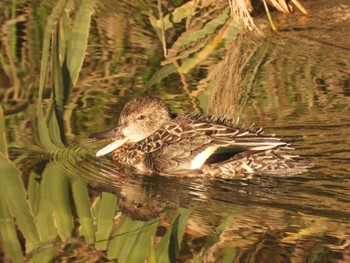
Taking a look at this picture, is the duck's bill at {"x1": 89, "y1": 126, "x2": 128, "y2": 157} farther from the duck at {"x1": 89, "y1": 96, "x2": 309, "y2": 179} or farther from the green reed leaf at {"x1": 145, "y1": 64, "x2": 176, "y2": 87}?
the green reed leaf at {"x1": 145, "y1": 64, "x2": 176, "y2": 87}

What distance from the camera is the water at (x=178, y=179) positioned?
5406 millimetres

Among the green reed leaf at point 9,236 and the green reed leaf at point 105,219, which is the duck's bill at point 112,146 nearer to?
the green reed leaf at point 105,219

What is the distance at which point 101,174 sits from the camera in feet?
22.5

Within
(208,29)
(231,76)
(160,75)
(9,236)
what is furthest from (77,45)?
(208,29)

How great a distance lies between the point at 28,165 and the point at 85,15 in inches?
51.5

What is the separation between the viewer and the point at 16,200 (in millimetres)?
5645

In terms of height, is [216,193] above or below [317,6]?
below

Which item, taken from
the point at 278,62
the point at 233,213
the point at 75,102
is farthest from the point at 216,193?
the point at 278,62

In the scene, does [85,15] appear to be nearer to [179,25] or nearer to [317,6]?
[179,25]

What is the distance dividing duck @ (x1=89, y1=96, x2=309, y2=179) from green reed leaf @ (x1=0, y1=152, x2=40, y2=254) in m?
1.26

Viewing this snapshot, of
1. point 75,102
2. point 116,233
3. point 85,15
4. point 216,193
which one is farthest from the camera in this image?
point 75,102

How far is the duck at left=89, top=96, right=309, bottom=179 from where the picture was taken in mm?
6836

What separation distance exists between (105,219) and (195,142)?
1.39m

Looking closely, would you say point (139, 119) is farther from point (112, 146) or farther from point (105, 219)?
point (105, 219)
